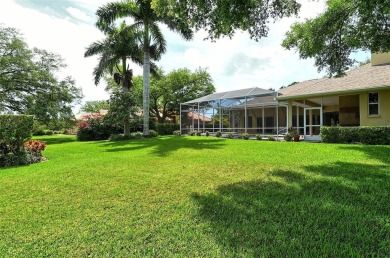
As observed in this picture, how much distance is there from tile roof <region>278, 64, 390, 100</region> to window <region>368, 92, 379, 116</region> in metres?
0.81

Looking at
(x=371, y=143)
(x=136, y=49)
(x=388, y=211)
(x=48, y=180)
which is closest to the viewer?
(x=388, y=211)

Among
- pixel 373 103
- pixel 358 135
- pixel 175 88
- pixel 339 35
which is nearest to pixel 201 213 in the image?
pixel 339 35

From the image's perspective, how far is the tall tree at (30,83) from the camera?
23656mm

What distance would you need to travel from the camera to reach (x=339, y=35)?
9.88 metres

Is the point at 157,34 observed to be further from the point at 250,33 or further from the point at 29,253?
the point at 29,253

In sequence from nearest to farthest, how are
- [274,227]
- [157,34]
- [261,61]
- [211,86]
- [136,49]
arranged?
1. [274,227]
2. [157,34]
3. [136,49]
4. [261,61]
5. [211,86]

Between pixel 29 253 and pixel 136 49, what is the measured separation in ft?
70.3

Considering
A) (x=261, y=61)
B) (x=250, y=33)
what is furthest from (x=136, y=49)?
(x=250, y=33)

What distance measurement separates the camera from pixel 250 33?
800 centimetres

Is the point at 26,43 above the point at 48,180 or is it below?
above

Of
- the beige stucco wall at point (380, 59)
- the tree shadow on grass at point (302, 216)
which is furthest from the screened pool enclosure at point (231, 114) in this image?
the tree shadow on grass at point (302, 216)

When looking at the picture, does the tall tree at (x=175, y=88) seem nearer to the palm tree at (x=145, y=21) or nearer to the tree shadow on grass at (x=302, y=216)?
the palm tree at (x=145, y=21)

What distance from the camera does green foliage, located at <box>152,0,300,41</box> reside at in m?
6.46

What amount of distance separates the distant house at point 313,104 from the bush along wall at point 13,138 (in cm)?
1484
